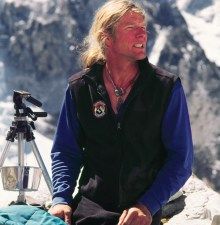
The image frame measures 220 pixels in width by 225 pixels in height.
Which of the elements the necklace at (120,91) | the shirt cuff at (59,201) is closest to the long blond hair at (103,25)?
the necklace at (120,91)

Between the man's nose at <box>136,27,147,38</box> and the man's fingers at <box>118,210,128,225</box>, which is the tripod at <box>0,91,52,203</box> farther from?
the man's fingers at <box>118,210,128,225</box>

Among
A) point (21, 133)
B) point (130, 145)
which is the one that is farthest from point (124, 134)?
point (21, 133)

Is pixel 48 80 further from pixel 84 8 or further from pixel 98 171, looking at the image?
pixel 98 171

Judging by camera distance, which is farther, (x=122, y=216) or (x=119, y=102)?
(x=119, y=102)

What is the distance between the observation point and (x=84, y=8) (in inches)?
7416

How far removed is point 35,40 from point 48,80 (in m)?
13.7

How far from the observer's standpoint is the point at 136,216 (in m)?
3.41

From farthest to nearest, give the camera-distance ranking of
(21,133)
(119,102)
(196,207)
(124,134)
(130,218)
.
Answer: (21,133)
(196,207)
(119,102)
(124,134)
(130,218)

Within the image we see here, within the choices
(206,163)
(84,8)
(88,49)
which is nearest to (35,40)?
(84,8)

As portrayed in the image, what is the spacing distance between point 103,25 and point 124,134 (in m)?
0.80

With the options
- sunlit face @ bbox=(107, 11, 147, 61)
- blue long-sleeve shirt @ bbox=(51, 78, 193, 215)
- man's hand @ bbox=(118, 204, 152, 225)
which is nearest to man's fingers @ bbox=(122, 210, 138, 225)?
man's hand @ bbox=(118, 204, 152, 225)

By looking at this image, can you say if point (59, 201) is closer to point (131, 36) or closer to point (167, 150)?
point (167, 150)

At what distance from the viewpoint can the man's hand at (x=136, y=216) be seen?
3.40 metres

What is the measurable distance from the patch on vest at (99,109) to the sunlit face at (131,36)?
1.22ft
